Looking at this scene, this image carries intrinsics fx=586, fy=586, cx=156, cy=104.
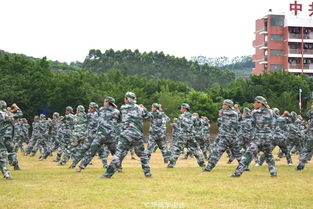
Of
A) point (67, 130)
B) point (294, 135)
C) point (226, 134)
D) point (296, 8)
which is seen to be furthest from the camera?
point (296, 8)

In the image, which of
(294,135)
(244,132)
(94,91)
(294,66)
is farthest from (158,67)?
(244,132)

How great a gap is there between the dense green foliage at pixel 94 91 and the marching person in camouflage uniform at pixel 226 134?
42740mm

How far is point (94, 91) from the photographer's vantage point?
67.4 metres

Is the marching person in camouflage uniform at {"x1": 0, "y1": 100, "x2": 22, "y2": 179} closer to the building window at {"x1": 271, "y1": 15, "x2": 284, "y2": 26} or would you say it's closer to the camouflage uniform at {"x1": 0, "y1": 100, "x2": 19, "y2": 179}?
the camouflage uniform at {"x1": 0, "y1": 100, "x2": 19, "y2": 179}

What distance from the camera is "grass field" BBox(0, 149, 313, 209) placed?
11117mm

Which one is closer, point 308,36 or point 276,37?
point 276,37

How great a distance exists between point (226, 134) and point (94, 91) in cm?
5021

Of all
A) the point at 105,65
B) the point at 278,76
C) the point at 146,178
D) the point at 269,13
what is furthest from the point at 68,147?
the point at 105,65

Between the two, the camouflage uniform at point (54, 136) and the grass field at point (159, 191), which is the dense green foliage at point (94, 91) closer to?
the camouflage uniform at point (54, 136)

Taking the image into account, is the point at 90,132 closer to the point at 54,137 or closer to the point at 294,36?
the point at 54,137

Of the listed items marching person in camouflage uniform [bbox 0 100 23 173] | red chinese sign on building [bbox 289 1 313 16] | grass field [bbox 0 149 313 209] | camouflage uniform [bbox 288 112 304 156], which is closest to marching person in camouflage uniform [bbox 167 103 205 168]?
grass field [bbox 0 149 313 209]

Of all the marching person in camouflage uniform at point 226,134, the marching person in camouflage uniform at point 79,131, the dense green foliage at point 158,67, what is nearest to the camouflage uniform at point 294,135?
the marching person in camouflage uniform at point 226,134

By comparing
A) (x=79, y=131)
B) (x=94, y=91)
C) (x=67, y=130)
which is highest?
(x=94, y=91)

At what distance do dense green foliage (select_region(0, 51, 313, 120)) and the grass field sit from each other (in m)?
43.9
